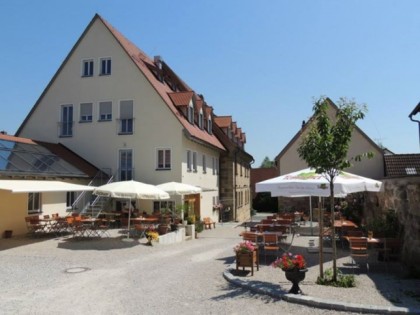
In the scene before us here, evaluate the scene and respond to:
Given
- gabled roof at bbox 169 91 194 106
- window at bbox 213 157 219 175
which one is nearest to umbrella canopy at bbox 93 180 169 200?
gabled roof at bbox 169 91 194 106

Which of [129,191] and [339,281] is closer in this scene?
[339,281]

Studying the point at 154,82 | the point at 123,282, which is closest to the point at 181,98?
the point at 154,82

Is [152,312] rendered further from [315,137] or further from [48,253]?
[48,253]

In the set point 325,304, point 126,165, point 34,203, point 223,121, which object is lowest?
point 325,304

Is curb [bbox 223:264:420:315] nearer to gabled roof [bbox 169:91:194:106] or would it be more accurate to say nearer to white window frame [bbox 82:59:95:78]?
gabled roof [bbox 169:91:194:106]

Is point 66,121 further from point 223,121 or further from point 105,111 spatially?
point 223,121

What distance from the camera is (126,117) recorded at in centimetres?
2500

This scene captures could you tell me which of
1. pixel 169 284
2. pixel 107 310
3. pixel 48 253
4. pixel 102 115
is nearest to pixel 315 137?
pixel 169 284

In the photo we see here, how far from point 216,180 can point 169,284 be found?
2326 centimetres

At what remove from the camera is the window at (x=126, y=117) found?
2488cm

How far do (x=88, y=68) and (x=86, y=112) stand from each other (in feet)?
9.55

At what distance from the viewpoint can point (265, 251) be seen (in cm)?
1314

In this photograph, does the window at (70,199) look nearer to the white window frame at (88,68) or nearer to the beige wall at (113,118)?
the beige wall at (113,118)

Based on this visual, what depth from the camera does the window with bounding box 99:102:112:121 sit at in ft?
83.1
